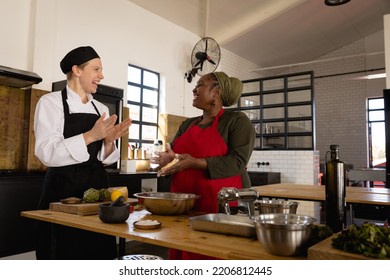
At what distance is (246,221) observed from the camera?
117 centimetres

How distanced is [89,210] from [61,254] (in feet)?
0.96

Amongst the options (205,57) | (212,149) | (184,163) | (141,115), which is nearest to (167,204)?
(184,163)

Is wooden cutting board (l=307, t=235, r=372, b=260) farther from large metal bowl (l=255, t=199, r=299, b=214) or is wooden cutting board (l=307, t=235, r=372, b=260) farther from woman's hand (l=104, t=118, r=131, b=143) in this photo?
woman's hand (l=104, t=118, r=131, b=143)

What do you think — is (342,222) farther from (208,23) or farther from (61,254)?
(208,23)

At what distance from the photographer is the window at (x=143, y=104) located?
5.59 metres

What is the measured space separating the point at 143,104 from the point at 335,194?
4851 millimetres

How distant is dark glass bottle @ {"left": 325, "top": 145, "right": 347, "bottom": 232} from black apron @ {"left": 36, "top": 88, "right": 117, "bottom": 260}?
121 centimetres

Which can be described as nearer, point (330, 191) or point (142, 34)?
point (330, 191)

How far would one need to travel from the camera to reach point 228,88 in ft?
6.49

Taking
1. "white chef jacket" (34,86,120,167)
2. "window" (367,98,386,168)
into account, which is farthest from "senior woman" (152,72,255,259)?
"window" (367,98,386,168)

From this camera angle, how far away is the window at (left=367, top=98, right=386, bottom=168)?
938cm

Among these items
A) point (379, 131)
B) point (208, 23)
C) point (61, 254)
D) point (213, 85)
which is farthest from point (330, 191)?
point (379, 131)

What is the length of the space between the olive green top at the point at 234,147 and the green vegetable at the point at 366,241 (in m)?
0.85

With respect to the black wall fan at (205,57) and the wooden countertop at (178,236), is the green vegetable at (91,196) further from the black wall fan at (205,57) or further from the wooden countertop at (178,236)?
the black wall fan at (205,57)
